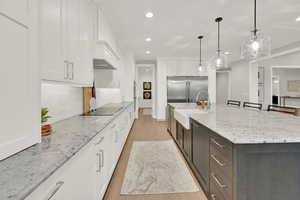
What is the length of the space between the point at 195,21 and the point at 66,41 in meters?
2.90

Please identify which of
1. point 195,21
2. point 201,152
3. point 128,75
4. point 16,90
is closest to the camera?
point 16,90

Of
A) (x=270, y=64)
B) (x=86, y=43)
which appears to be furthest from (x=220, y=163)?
(x=270, y=64)

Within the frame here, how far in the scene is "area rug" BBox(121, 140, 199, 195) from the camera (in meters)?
2.13

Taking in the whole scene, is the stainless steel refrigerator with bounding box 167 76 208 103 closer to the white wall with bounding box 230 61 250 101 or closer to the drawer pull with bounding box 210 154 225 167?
the white wall with bounding box 230 61 250 101

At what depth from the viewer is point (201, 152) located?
2072 millimetres

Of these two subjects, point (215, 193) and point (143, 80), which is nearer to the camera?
point (215, 193)

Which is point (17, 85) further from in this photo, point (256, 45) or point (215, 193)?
point (256, 45)

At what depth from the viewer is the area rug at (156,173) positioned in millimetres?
2127

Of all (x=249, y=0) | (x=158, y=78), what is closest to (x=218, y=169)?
(x=249, y=0)

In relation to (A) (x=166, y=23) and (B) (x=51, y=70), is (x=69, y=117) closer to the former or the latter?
(B) (x=51, y=70)

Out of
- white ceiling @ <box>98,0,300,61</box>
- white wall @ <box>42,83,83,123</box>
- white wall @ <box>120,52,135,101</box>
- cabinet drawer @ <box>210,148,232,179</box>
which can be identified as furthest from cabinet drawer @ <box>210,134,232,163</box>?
white wall @ <box>120,52,135,101</box>

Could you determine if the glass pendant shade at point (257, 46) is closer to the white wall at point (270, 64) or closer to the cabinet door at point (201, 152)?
the cabinet door at point (201, 152)

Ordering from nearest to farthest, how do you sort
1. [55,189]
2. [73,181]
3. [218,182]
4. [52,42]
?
[55,189] → [73,181] → [52,42] → [218,182]

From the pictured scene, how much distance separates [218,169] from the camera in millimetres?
1568
